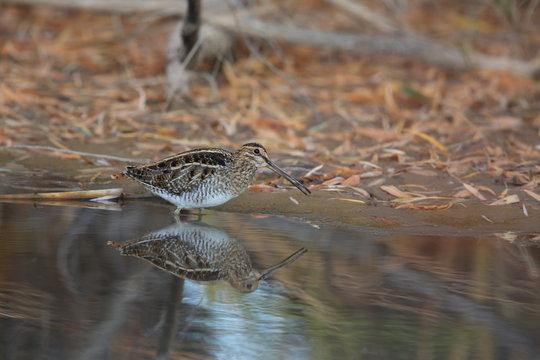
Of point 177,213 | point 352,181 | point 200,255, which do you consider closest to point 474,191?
point 352,181

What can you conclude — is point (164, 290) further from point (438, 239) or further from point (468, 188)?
point (468, 188)

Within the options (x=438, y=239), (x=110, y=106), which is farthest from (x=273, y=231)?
(x=110, y=106)

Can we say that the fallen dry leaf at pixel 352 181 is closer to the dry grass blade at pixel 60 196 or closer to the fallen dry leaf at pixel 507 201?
the fallen dry leaf at pixel 507 201

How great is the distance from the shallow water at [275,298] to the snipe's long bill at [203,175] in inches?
10.8

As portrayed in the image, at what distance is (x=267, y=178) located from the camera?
707 centimetres

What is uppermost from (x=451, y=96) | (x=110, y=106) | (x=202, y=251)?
(x=451, y=96)

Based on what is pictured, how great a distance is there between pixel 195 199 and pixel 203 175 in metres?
0.20

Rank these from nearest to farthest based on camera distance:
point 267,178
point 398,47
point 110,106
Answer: point 267,178 → point 110,106 → point 398,47

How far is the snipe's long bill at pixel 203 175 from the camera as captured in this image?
20.0ft

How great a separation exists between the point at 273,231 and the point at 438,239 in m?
1.06

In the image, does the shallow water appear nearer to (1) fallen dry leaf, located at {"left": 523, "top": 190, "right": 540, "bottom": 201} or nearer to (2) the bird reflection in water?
(2) the bird reflection in water

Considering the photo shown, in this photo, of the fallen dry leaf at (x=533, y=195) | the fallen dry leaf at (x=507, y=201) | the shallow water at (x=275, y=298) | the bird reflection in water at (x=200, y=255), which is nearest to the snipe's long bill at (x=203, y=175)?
the shallow water at (x=275, y=298)

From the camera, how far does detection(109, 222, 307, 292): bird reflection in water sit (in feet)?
15.8

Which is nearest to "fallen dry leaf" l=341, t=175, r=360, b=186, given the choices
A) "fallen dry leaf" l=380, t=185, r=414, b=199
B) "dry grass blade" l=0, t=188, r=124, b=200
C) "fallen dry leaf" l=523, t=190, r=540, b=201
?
"fallen dry leaf" l=380, t=185, r=414, b=199
